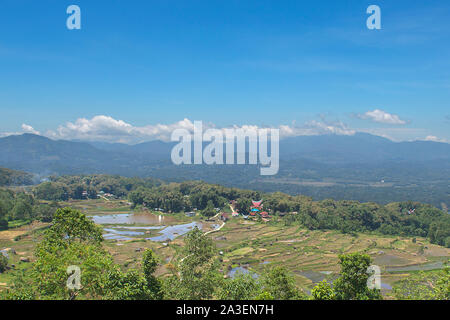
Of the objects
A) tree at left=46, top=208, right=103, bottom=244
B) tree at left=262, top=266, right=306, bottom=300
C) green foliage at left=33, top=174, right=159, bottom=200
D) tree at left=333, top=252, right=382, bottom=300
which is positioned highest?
tree at left=46, top=208, right=103, bottom=244

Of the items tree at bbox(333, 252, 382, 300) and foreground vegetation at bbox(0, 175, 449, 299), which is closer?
foreground vegetation at bbox(0, 175, 449, 299)

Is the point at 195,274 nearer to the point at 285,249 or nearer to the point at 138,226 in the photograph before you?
the point at 285,249

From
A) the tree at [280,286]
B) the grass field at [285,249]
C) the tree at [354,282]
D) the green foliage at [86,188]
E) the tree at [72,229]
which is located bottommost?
the grass field at [285,249]

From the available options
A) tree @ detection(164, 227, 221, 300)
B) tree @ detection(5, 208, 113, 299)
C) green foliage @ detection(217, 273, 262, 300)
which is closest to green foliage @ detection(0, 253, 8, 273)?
tree @ detection(5, 208, 113, 299)

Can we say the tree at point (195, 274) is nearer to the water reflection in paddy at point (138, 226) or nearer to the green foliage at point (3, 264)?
the green foliage at point (3, 264)

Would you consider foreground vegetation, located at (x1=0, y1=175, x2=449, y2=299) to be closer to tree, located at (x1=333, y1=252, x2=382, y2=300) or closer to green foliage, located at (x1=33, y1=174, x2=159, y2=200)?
tree, located at (x1=333, y1=252, x2=382, y2=300)

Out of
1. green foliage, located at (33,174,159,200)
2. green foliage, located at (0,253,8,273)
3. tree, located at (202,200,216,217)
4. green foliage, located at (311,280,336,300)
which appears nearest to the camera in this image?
green foliage, located at (311,280,336,300)

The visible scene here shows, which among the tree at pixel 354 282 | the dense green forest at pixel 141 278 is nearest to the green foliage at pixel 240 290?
the dense green forest at pixel 141 278
